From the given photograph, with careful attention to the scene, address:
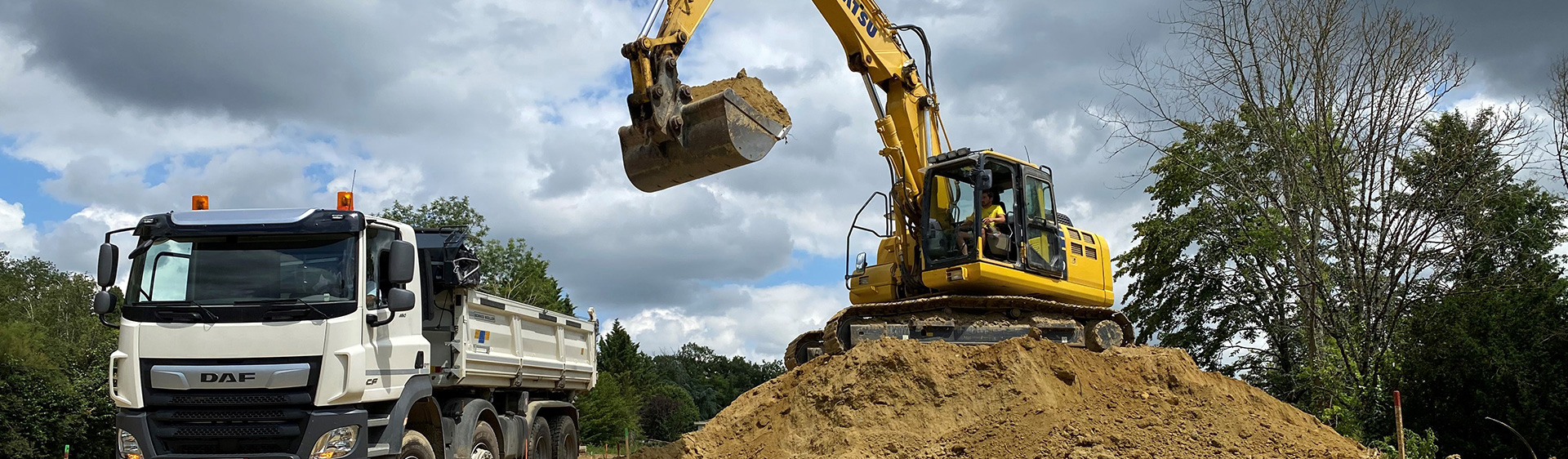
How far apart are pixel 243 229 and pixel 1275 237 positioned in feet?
57.1

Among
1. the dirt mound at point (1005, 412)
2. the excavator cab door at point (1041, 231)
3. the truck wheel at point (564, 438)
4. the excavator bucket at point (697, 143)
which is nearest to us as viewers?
the dirt mound at point (1005, 412)

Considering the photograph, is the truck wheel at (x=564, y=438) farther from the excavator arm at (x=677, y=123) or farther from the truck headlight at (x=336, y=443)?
the truck headlight at (x=336, y=443)

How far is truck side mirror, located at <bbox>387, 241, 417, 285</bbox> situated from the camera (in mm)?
7918

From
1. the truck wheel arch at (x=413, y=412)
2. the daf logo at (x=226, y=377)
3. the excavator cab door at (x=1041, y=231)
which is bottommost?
the truck wheel arch at (x=413, y=412)

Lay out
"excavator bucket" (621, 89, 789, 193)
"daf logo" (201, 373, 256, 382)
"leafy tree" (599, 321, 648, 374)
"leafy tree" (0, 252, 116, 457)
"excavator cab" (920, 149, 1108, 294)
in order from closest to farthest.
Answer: "daf logo" (201, 373, 256, 382)
"excavator bucket" (621, 89, 789, 193)
"excavator cab" (920, 149, 1108, 294)
"leafy tree" (0, 252, 116, 457)
"leafy tree" (599, 321, 648, 374)

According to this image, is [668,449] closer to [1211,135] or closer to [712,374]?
[1211,135]

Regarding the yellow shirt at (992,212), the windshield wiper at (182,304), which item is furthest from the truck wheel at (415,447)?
the yellow shirt at (992,212)

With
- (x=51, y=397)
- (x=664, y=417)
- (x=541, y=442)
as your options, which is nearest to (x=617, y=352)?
(x=664, y=417)

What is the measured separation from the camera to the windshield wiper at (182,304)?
7699mm

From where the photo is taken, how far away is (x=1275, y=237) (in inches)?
774

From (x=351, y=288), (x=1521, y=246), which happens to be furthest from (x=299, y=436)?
(x=1521, y=246)

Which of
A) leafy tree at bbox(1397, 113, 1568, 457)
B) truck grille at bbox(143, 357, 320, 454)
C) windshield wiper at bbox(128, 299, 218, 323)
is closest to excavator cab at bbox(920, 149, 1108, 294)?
truck grille at bbox(143, 357, 320, 454)

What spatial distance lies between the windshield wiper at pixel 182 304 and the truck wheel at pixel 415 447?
1595 millimetres

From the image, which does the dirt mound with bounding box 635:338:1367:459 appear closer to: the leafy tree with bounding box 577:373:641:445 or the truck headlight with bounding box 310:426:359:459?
the truck headlight with bounding box 310:426:359:459
